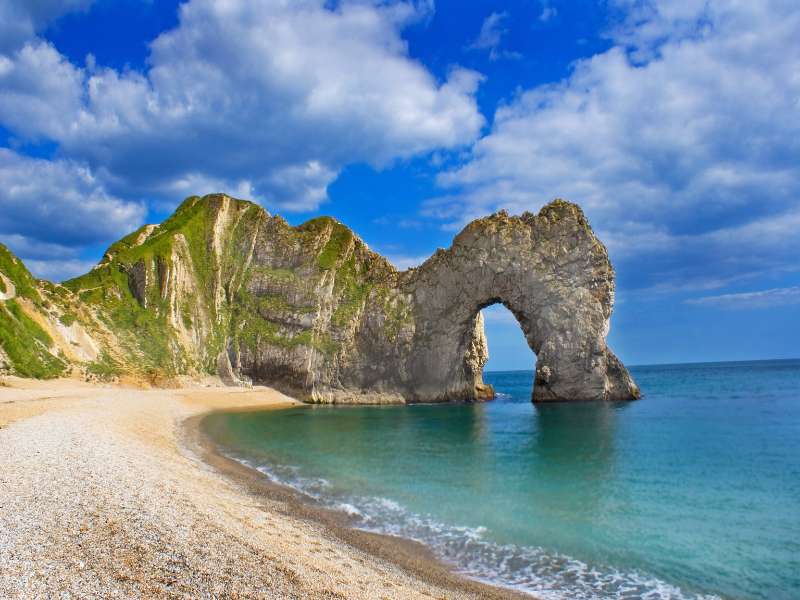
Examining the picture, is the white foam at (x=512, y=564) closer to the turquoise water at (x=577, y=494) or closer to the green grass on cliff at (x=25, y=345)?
the turquoise water at (x=577, y=494)

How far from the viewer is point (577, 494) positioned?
1680cm

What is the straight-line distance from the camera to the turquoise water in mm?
10844

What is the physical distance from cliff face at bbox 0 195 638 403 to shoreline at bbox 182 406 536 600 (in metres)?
34.9

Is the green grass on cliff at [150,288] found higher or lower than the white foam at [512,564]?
higher

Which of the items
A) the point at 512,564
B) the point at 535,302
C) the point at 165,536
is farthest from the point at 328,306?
the point at 165,536

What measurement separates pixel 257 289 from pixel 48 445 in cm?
5168

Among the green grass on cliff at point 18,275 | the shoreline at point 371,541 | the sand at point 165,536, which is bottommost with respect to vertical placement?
the shoreline at point 371,541

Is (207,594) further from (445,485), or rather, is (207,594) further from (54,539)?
(445,485)

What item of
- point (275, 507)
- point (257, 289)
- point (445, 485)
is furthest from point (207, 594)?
point (257, 289)

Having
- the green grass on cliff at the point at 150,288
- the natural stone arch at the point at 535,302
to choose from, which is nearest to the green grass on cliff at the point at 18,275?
the green grass on cliff at the point at 150,288

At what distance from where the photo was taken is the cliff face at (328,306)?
177ft

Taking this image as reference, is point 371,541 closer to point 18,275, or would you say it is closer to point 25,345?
point 25,345

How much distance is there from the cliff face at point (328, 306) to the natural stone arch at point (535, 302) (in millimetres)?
126

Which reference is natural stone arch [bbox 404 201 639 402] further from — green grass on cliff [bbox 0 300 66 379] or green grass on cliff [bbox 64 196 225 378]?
green grass on cliff [bbox 0 300 66 379]
